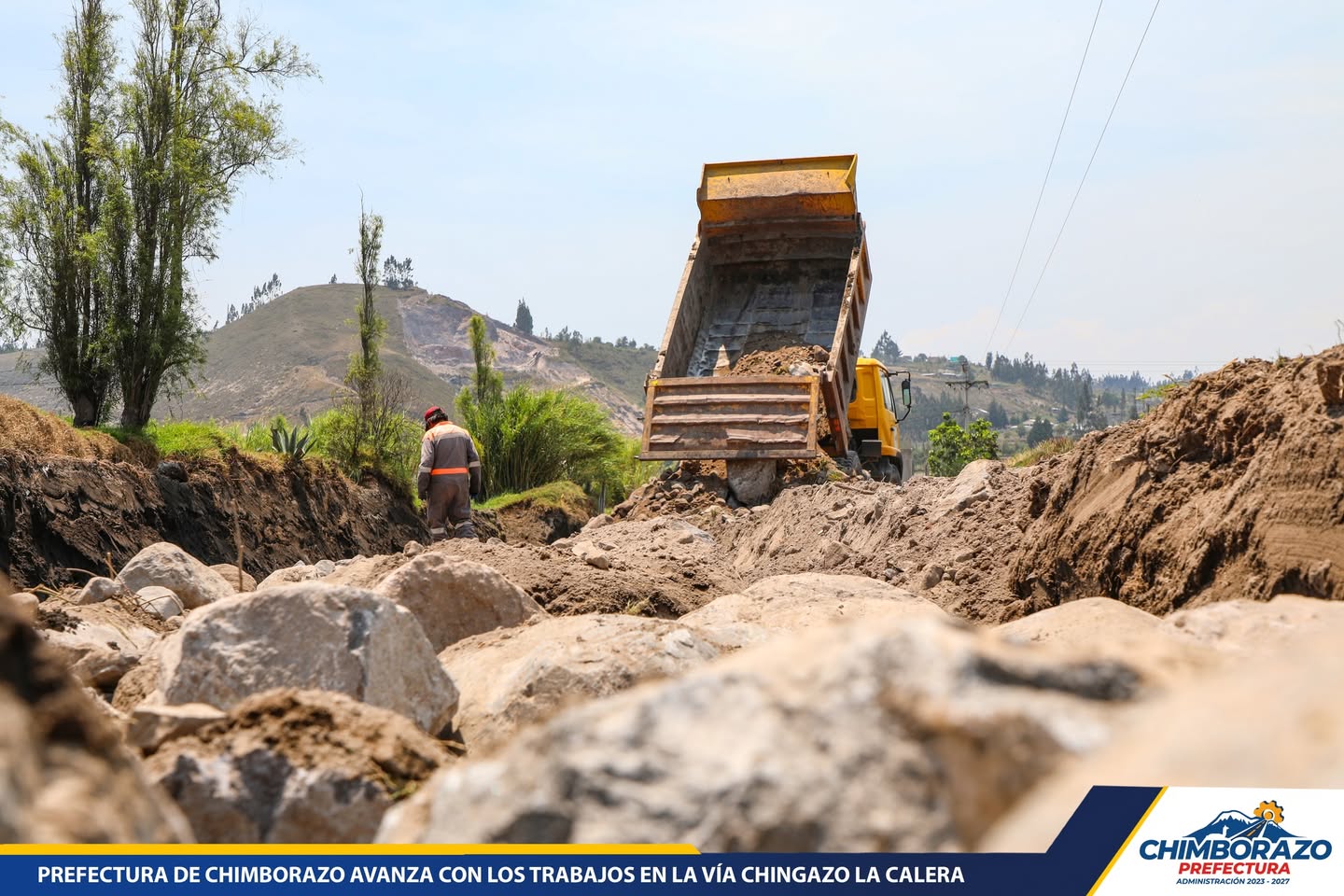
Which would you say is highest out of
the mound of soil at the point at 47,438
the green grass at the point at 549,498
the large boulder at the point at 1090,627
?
the mound of soil at the point at 47,438

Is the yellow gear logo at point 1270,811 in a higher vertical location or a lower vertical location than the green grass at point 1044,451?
lower

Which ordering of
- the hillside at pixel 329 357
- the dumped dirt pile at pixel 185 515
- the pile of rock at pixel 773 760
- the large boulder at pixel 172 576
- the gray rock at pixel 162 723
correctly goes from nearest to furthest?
the pile of rock at pixel 773 760
the gray rock at pixel 162 723
the large boulder at pixel 172 576
the dumped dirt pile at pixel 185 515
the hillside at pixel 329 357

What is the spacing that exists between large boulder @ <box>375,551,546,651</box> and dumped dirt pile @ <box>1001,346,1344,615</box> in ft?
9.75

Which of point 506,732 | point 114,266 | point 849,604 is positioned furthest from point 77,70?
point 506,732

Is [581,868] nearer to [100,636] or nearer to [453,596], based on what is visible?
[453,596]

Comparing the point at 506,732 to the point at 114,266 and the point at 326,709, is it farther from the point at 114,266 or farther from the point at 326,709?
the point at 114,266

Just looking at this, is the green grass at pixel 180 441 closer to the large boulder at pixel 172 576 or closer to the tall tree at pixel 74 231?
the tall tree at pixel 74 231

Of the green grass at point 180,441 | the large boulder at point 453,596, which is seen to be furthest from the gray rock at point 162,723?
the green grass at point 180,441

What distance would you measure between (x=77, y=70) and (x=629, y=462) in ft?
52.6

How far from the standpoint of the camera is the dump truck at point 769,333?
13102mm

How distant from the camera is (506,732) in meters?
3.74

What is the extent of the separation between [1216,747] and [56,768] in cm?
128

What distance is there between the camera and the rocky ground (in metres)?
1.33

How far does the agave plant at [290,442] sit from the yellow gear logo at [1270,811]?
16.7 m
